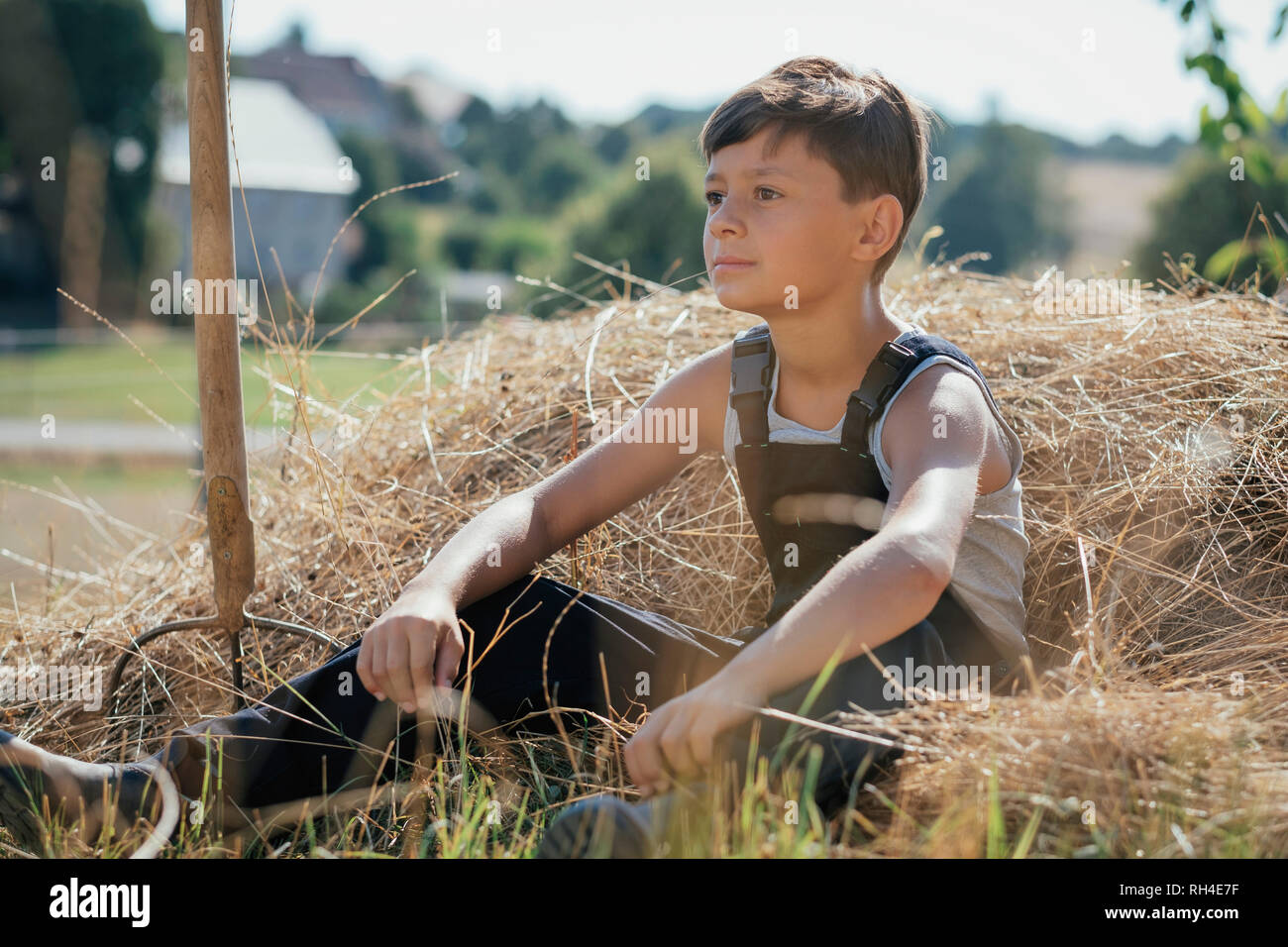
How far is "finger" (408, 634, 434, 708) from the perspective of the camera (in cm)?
163

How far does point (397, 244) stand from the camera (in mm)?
32375

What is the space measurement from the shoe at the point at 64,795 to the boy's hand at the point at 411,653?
35 cm

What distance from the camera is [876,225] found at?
6.28ft

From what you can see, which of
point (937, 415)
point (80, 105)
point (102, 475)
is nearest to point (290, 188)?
point (80, 105)

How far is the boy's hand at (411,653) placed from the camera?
1631mm

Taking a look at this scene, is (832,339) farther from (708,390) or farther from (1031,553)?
(1031,553)

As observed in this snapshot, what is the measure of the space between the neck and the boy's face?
43 millimetres

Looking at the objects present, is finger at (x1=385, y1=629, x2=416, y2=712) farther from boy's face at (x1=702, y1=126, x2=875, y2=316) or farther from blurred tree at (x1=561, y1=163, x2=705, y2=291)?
blurred tree at (x1=561, y1=163, x2=705, y2=291)

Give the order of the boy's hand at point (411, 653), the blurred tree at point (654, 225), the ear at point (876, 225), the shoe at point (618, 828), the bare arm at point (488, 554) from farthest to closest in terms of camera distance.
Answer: the blurred tree at point (654, 225) → the ear at point (876, 225) → the bare arm at point (488, 554) → the boy's hand at point (411, 653) → the shoe at point (618, 828)

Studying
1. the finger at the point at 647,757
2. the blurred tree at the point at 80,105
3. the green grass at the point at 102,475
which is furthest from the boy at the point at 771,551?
the blurred tree at the point at 80,105

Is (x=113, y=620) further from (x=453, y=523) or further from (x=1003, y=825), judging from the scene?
(x=1003, y=825)

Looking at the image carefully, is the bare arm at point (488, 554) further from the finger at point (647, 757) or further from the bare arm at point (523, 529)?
the finger at point (647, 757)

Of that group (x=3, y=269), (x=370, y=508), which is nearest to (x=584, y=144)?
(x=3, y=269)

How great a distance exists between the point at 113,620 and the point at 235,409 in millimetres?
914
